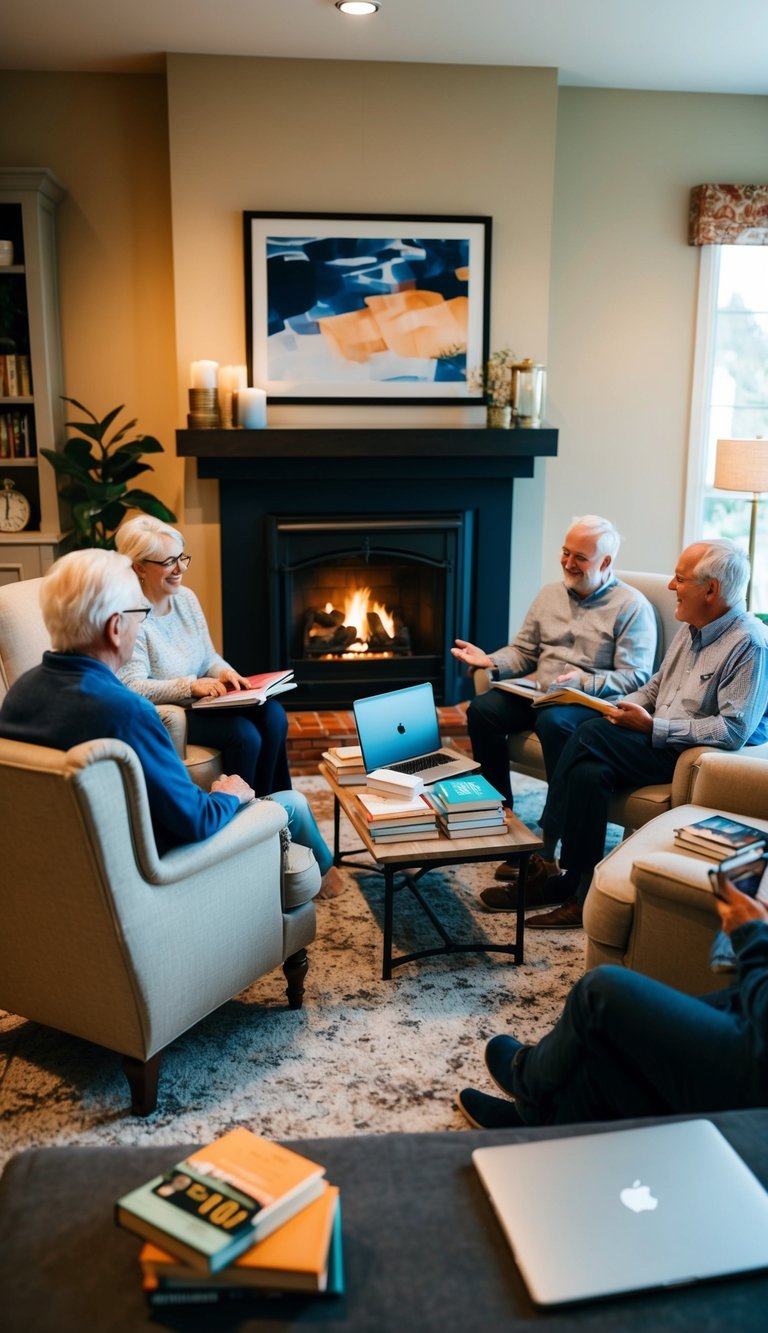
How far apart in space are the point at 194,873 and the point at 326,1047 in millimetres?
580

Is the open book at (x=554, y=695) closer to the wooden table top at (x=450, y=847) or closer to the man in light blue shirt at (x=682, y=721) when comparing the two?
the man in light blue shirt at (x=682, y=721)

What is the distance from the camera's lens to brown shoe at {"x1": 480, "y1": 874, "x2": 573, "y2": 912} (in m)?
3.17

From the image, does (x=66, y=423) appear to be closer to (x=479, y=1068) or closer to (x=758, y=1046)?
(x=479, y=1068)

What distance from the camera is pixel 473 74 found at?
4555mm

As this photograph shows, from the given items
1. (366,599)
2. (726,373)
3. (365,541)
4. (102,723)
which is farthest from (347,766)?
(726,373)

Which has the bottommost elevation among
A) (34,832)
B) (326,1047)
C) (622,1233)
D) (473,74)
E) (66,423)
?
(326,1047)

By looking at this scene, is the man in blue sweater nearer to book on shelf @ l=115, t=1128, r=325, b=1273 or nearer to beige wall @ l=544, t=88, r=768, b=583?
book on shelf @ l=115, t=1128, r=325, b=1273


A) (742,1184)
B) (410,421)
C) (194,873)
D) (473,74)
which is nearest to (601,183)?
(473,74)

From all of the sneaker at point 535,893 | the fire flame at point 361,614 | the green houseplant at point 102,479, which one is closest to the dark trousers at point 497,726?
the sneaker at point 535,893

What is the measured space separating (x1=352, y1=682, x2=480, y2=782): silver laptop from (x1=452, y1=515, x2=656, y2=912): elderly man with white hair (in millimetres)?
301

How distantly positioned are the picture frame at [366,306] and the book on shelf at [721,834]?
9.04 ft

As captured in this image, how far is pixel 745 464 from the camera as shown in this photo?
4.40 meters

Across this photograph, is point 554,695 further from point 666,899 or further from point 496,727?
point 666,899

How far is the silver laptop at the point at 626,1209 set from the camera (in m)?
1.31
